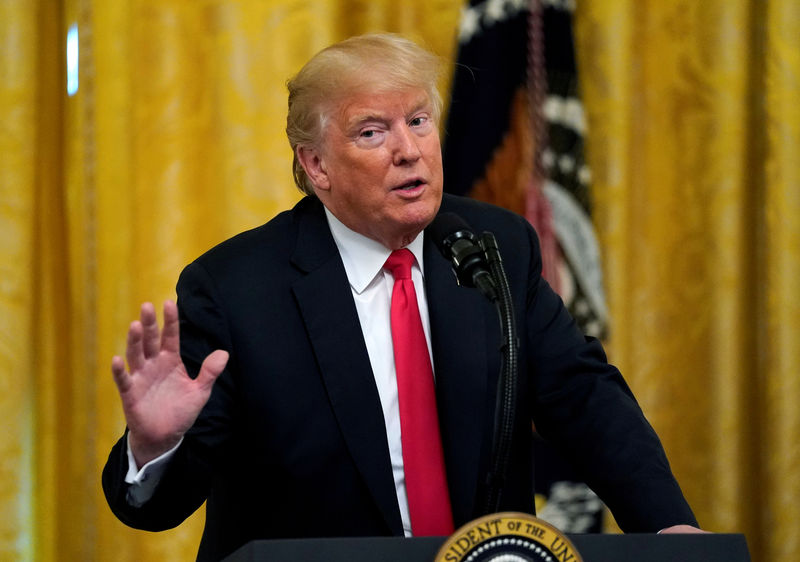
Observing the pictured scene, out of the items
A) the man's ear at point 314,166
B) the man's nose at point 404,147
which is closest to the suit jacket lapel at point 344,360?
the man's ear at point 314,166

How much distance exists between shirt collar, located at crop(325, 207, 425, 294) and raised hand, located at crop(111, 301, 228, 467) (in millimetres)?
514

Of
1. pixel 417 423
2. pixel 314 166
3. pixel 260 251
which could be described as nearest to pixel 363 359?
pixel 417 423

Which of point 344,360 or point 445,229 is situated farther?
point 344,360

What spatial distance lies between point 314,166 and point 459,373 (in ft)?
Answer: 1.70

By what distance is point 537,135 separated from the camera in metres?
3.06

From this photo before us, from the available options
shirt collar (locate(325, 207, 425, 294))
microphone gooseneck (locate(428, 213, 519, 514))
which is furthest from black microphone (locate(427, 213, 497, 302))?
shirt collar (locate(325, 207, 425, 294))

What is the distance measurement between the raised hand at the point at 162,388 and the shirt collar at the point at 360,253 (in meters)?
0.51

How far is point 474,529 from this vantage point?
1.27m

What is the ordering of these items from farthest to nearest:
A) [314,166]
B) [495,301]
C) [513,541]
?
1. [314,166]
2. [495,301]
3. [513,541]

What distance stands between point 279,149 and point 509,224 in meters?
1.05

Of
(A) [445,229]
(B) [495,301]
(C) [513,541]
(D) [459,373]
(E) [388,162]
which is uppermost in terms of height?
(E) [388,162]

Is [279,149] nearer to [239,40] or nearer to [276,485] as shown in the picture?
[239,40]

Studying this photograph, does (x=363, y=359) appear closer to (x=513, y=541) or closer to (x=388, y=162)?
(x=388, y=162)

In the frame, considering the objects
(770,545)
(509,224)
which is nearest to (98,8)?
(509,224)
